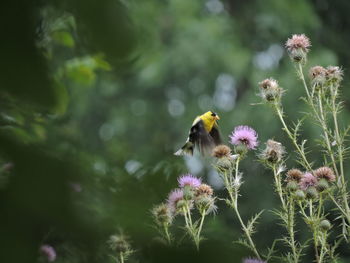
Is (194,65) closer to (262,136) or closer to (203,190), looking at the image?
(262,136)

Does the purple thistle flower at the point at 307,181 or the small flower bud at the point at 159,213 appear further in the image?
the purple thistle flower at the point at 307,181

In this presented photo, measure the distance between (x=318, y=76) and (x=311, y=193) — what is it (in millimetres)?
337

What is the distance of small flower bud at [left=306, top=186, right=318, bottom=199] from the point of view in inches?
57.3

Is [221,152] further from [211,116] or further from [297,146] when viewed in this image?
[211,116]

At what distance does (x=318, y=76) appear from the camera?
5.39 feet

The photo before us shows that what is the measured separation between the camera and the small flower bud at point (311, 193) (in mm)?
1455

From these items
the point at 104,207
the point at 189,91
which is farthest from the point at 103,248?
the point at 189,91

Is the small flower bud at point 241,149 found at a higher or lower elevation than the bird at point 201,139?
lower

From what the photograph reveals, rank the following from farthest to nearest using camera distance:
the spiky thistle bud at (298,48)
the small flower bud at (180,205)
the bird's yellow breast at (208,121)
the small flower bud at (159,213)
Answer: the bird's yellow breast at (208,121)
the spiky thistle bud at (298,48)
the small flower bud at (180,205)
the small flower bud at (159,213)

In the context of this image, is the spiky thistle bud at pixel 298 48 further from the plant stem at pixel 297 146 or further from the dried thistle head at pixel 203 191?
the dried thistle head at pixel 203 191

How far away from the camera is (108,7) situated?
0.38m

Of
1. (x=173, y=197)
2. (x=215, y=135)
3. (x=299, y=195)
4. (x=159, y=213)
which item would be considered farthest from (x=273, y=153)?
(x=159, y=213)

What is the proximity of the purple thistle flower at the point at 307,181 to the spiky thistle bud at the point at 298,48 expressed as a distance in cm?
41

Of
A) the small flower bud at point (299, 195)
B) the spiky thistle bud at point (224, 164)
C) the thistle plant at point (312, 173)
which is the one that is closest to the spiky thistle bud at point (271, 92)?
the thistle plant at point (312, 173)
